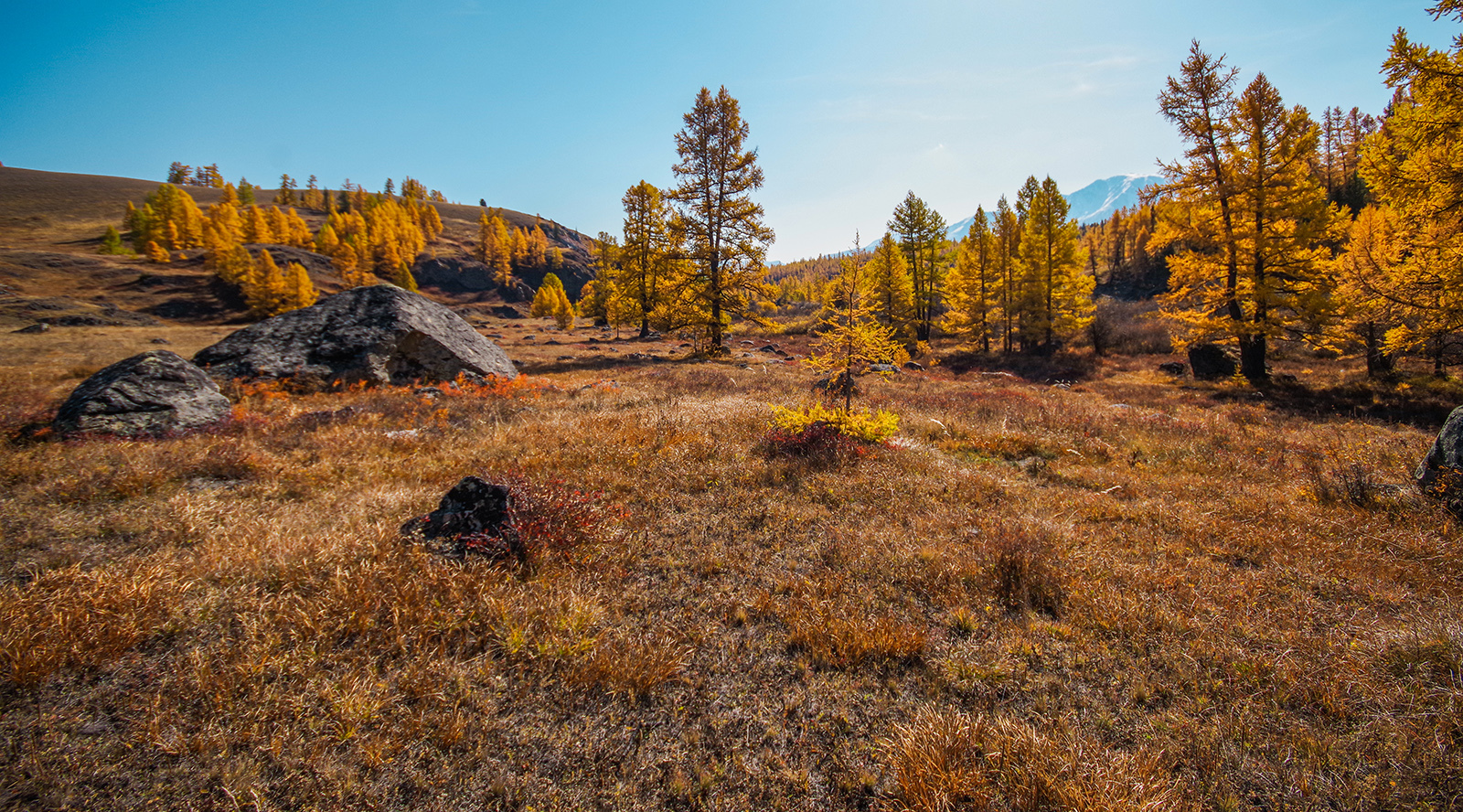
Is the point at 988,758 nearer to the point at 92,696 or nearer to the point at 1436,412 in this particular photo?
the point at 92,696

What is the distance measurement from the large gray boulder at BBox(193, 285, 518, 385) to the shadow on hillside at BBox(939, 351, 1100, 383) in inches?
1056

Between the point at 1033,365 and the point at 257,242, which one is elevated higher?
the point at 257,242

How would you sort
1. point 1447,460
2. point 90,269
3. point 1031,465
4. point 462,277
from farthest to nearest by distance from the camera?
point 462,277
point 90,269
point 1031,465
point 1447,460

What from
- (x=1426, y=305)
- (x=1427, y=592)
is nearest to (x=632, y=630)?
(x=1427, y=592)

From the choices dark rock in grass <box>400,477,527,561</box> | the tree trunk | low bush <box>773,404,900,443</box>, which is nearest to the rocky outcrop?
low bush <box>773,404,900,443</box>

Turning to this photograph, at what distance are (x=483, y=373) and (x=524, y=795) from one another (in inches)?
622

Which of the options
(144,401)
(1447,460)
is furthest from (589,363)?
(1447,460)

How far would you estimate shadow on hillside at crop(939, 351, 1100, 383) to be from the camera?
86.2 feet

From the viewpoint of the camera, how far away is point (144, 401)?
26.6 feet

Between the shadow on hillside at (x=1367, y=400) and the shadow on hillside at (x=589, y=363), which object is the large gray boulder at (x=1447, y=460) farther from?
the shadow on hillside at (x=589, y=363)

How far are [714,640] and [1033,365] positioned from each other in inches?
1275

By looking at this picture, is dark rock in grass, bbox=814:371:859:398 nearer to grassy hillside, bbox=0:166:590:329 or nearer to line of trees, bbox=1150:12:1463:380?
line of trees, bbox=1150:12:1463:380

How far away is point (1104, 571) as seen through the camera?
515cm

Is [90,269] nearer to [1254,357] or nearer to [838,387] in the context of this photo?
[838,387]
